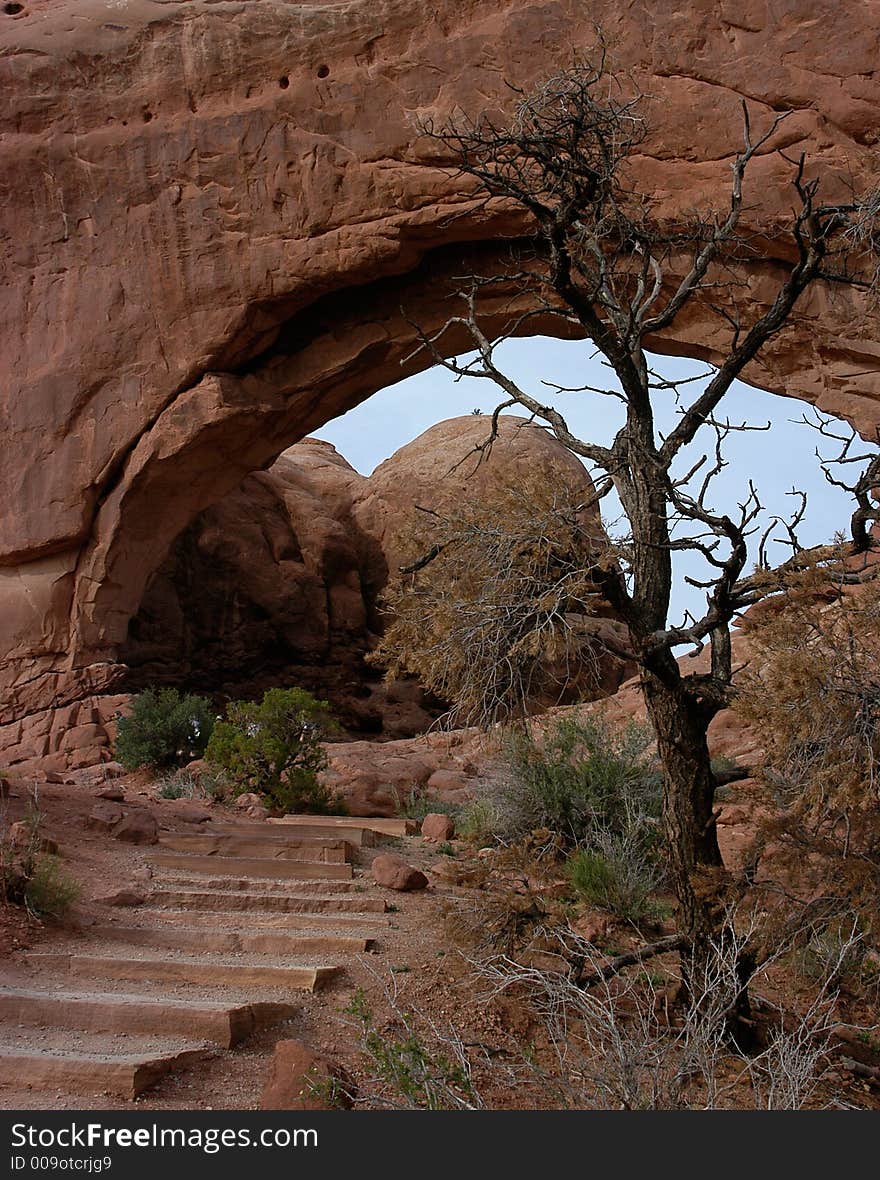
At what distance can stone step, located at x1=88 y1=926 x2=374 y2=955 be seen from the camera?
614 centimetres

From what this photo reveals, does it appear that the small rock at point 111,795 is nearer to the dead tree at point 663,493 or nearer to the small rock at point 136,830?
the small rock at point 136,830

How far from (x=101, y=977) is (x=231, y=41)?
1259 cm

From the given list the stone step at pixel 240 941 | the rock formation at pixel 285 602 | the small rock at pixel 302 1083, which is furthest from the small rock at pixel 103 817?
the rock formation at pixel 285 602

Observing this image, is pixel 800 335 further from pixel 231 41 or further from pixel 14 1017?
pixel 14 1017

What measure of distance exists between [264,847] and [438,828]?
204 centimetres

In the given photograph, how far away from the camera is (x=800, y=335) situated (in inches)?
471

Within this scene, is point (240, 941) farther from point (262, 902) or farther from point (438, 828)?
point (438, 828)

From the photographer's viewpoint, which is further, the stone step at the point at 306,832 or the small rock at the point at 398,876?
the stone step at the point at 306,832

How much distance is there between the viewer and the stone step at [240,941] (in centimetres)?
614

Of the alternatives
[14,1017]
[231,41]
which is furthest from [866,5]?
[14,1017]

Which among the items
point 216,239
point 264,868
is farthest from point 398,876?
point 216,239

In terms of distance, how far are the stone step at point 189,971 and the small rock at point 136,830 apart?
10.0ft

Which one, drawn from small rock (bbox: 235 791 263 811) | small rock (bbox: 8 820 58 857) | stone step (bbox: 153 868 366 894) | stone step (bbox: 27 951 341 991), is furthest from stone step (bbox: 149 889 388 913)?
small rock (bbox: 235 791 263 811)

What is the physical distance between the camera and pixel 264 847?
337 inches
